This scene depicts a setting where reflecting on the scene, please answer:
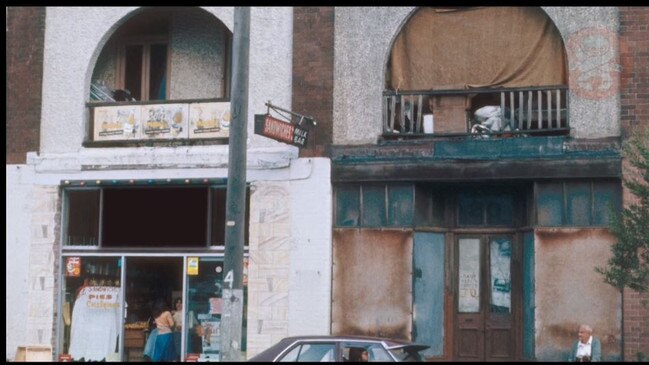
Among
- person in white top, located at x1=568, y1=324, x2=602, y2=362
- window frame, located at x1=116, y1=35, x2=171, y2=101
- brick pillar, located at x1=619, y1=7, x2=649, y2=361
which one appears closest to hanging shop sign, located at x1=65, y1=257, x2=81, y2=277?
window frame, located at x1=116, y1=35, x2=171, y2=101

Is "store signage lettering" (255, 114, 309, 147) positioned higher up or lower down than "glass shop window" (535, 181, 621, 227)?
higher up

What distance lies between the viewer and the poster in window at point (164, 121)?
2061 centimetres

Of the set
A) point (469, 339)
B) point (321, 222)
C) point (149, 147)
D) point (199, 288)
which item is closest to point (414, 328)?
point (469, 339)

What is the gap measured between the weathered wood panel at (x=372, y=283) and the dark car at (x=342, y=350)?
421 cm

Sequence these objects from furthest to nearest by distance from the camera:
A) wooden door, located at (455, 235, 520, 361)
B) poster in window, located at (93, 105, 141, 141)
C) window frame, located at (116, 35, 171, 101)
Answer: window frame, located at (116, 35, 171, 101), poster in window, located at (93, 105, 141, 141), wooden door, located at (455, 235, 520, 361)

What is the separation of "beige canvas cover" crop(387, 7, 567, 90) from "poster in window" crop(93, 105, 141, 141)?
4.86 meters

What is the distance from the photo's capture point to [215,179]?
20.1 m

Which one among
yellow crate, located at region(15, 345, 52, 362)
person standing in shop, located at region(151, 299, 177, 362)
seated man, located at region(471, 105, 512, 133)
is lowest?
yellow crate, located at region(15, 345, 52, 362)

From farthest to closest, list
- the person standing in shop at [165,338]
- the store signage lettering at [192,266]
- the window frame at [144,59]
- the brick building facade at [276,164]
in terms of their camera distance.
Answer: the window frame at [144,59] < the store signage lettering at [192,266] < the person standing in shop at [165,338] < the brick building facade at [276,164]

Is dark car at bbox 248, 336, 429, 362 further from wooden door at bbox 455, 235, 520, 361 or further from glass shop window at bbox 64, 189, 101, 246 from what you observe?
glass shop window at bbox 64, 189, 101, 246

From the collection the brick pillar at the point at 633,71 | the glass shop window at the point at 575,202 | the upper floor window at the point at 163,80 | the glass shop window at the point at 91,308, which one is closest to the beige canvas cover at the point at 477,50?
the brick pillar at the point at 633,71

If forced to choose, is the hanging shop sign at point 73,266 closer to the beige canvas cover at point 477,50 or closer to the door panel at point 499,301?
the beige canvas cover at point 477,50

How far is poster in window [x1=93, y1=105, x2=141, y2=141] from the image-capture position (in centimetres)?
2089

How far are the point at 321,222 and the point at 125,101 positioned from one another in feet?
15.3
